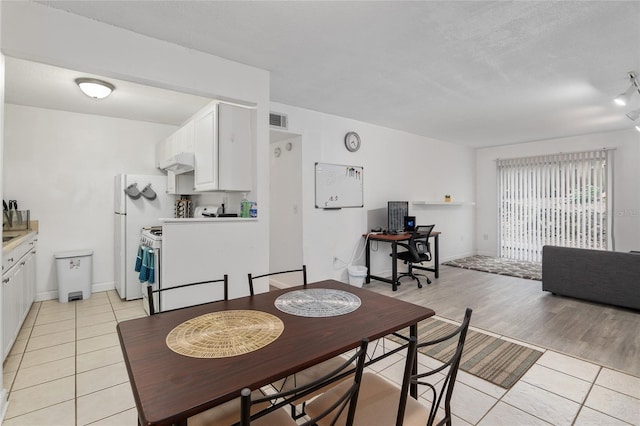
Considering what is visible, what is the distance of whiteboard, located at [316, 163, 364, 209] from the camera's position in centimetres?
437

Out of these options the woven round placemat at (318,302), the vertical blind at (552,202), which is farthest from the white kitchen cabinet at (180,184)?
the vertical blind at (552,202)

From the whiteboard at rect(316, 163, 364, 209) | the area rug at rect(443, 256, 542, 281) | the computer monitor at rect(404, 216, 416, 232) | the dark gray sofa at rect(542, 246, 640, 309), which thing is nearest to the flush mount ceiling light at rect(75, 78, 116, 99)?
the whiteboard at rect(316, 163, 364, 209)

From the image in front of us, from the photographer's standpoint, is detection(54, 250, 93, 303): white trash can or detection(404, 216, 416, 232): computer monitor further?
detection(404, 216, 416, 232): computer monitor

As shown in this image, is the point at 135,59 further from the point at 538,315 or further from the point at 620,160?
the point at 620,160

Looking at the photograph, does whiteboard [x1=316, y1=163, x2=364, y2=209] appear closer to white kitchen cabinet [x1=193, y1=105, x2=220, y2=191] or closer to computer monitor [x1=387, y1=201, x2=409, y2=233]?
computer monitor [x1=387, y1=201, x2=409, y2=233]

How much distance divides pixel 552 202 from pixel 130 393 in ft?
24.0

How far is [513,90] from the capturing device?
3521 millimetres

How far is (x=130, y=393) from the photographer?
2.09 m

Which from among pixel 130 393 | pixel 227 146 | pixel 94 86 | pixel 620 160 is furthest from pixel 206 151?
pixel 620 160

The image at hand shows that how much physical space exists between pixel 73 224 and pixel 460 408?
4.97 metres

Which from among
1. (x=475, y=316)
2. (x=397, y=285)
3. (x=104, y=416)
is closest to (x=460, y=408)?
(x=475, y=316)

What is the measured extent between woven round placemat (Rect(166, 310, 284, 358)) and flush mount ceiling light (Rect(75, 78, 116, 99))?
2.92m

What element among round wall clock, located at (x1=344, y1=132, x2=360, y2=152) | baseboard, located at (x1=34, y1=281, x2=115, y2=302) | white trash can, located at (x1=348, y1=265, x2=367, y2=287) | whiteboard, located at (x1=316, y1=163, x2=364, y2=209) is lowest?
baseboard, located at (x1=34, y1=281, x2=115, y2=302)

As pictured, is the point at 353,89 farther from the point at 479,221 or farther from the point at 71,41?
the point at 479,221
